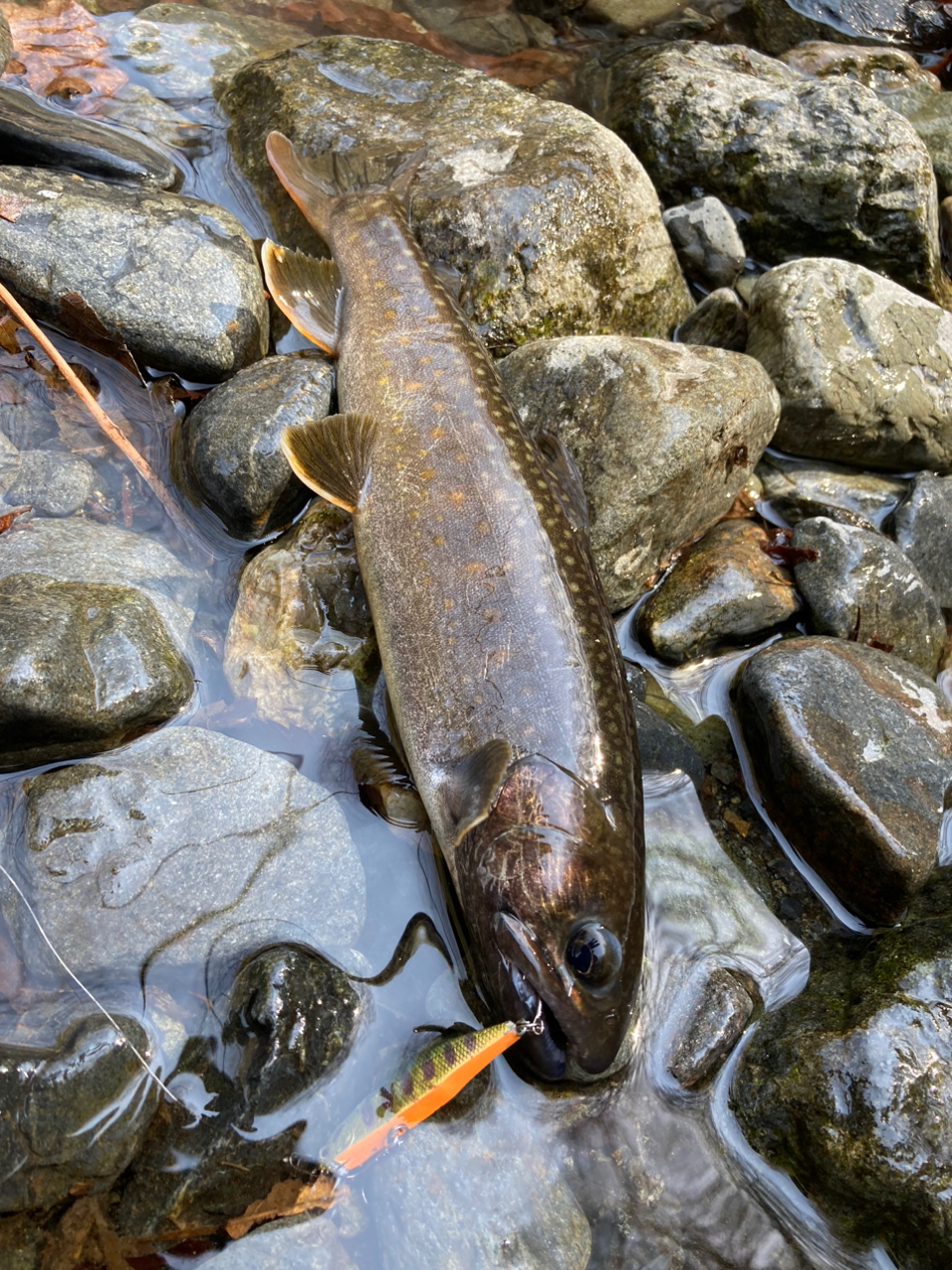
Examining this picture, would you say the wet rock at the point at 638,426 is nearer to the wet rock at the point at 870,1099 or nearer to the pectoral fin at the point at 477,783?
the pectoral fin at the point at 477,783

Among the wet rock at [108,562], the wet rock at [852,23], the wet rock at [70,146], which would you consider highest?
the wet rock at [852,23]

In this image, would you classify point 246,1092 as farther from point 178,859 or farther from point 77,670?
point 77,670

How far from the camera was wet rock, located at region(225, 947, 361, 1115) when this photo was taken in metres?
3.01

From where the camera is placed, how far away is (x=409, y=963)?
3426mm

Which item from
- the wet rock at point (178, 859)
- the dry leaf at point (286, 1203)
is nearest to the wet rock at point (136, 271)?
the wet rock at point (178, 859)

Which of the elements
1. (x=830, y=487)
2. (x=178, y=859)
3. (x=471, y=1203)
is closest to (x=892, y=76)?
(x=830, y=487)

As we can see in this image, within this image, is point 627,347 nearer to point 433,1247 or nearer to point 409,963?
point 409,963

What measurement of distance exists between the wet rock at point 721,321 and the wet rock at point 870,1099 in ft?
12.9

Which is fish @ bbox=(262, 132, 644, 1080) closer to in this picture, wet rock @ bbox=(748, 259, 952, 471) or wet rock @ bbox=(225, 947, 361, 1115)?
wet rock @ bbox=(225, 947, 361, 1115)

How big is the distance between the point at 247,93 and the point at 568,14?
3913 mm

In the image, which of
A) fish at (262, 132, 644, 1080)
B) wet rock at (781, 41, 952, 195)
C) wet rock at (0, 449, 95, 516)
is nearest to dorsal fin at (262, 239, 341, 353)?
fish at (262, 132, 644, 1080)

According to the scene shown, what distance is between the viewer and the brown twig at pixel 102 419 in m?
4.31

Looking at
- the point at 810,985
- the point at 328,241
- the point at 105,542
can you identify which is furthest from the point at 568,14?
the point at 810,985

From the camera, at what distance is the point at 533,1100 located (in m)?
3.22
